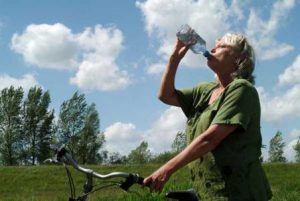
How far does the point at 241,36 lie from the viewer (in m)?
4.23

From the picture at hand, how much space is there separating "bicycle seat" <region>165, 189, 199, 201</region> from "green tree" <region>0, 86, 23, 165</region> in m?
73.2

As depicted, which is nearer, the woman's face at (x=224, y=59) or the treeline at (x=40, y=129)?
the woman's face at (x=224, y=59)

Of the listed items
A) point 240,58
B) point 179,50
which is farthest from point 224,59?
point 179,50

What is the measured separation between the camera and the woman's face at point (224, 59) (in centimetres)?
419

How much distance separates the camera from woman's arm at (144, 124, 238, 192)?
3564 mm

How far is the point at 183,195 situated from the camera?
149 inches

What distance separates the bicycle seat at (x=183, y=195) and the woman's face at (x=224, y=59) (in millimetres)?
896

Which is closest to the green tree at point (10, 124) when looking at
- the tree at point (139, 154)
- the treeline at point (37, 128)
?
the treeline at point (37, 128)

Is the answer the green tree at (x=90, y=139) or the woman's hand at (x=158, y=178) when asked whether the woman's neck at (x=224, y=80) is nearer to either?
the woman's hand at (x=158, y=178)

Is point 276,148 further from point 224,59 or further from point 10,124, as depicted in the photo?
point 224,59

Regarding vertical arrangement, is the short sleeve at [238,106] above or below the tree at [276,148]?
below

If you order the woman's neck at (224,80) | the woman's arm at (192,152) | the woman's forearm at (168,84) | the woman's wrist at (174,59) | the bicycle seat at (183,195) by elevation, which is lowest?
the bicycle seat at (183,195)

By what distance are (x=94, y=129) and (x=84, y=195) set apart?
257 ft

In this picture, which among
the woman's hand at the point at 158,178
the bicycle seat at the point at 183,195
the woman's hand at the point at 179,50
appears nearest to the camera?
the woman's hand at the point at 158,178
